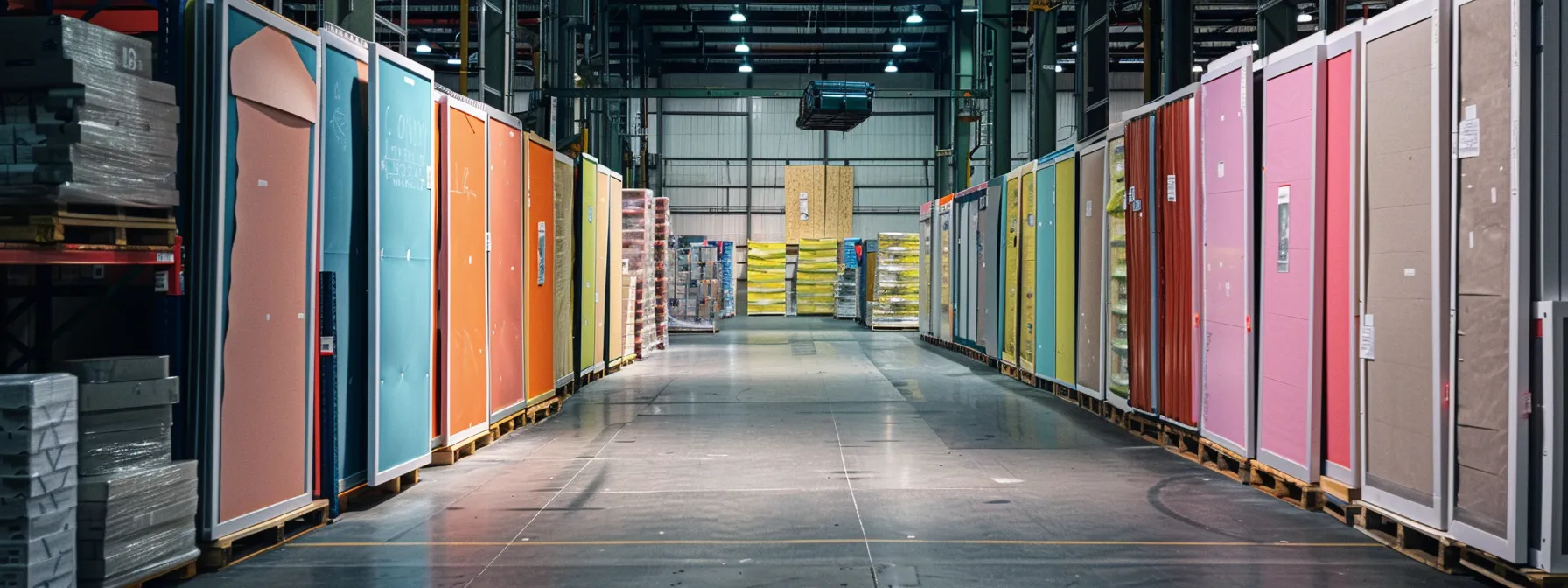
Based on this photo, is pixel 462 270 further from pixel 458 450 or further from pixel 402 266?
pixel 458 450

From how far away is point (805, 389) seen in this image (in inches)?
540

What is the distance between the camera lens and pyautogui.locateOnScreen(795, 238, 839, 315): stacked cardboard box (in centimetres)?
3575

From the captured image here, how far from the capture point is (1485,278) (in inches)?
191

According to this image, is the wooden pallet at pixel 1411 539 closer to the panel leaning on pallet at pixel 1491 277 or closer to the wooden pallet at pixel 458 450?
the panel leaning on pallet at pixel 1491 277

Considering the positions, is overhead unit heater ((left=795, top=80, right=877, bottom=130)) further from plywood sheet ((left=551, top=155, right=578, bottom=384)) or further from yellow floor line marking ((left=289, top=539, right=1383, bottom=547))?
yellow floor line marking ((left=289, top=539, right=1383, bottom=547))

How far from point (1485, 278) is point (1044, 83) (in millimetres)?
12175

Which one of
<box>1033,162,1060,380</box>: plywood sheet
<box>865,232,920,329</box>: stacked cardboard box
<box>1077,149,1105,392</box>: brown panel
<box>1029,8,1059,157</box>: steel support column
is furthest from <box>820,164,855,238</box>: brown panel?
<box>1077,149,1105,392</box>: brown panel

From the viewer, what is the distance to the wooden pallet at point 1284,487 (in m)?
6.58

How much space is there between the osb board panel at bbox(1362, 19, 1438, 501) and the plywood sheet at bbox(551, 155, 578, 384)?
748 cm

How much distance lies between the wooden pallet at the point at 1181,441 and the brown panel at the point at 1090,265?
1.63 m

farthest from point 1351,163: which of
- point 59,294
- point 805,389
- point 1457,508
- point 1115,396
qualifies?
point 805,389

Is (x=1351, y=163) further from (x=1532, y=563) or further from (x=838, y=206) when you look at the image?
(x=838, y=206)

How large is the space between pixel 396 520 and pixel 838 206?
30833 mm

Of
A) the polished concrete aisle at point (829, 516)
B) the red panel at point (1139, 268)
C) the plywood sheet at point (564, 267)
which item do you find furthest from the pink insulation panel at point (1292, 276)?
the plywood sheet at point (564, 267)
